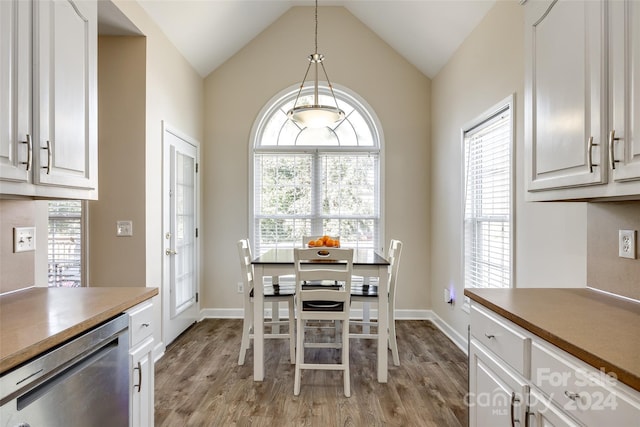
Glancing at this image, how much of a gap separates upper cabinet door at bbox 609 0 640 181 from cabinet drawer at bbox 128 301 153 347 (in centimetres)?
193

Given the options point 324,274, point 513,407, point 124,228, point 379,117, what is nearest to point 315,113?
point 324,274

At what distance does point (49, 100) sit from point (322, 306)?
2030 millimetres

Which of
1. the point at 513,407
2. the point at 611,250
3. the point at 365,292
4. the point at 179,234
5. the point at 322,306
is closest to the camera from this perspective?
the point at 513,407

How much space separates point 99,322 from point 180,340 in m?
2.60

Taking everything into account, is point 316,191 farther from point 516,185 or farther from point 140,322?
point 140,322

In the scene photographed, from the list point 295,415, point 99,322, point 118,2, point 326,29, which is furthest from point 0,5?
point 326,29

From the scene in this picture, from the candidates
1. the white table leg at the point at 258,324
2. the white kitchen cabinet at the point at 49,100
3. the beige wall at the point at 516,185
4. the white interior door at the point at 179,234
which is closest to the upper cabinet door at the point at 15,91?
the white kitchen cabinet at the point at 49,100

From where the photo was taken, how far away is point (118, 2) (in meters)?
2.61

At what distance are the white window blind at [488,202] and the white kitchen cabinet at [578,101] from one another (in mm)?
1015

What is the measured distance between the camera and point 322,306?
2.79 metres

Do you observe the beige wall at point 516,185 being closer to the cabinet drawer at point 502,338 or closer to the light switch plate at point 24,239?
the cabinet drawer at point 502,338

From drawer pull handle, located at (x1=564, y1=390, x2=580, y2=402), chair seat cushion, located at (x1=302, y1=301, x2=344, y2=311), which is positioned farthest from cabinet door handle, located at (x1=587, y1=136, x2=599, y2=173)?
chair seat cushion, located at (x1=302, y1=301, x2=344, y2=311)

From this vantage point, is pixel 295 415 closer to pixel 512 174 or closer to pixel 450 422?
pixel 450 422

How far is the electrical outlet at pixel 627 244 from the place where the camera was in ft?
5.18
